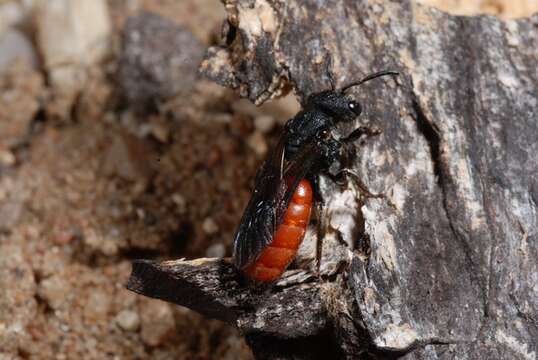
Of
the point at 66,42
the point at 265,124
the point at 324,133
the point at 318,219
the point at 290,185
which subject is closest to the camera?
the point at 318,219

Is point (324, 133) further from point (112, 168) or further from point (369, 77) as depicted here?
point (112, 168)

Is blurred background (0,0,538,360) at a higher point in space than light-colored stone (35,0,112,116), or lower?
lower

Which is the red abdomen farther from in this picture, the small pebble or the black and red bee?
the small pebble

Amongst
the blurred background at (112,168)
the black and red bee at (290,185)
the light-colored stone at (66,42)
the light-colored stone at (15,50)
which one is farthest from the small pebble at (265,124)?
the light-colored stone at (15,50)

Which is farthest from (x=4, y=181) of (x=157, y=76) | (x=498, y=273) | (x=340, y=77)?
(x=498, y=273)

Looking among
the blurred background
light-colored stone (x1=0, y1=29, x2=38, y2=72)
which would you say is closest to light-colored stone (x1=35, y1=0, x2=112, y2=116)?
the blurred background

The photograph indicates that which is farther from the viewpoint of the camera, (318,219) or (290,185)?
(290,185)

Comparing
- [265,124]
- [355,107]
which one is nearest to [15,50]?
[265,124]

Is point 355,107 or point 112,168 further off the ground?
point 355,107
